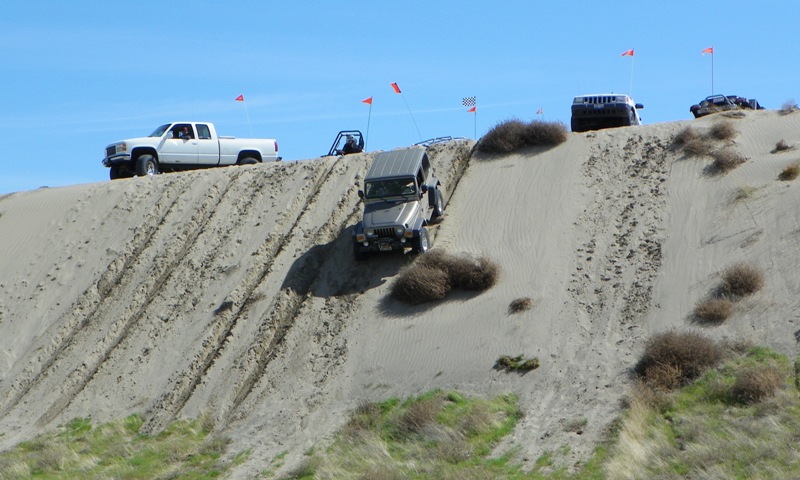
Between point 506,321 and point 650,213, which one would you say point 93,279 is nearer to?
point 506,321

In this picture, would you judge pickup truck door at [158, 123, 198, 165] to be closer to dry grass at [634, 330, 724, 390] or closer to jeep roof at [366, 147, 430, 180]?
jeep roof at [366, 147, 430, 180]

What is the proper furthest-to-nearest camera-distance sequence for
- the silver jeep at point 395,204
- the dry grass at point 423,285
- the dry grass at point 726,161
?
the dry grass at point 726,161
the silver jeep at point 395,204
the dry grass at point 423,285

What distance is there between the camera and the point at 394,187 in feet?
88.5

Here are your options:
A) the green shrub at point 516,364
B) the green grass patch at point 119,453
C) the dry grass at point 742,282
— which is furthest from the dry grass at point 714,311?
the green grass patch at point 119,453

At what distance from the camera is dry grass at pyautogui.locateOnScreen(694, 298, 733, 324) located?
871 inches

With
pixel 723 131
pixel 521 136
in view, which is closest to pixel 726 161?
pixel 723 131

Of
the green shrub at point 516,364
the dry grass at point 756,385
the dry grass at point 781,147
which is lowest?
the green shrub at point 516,364

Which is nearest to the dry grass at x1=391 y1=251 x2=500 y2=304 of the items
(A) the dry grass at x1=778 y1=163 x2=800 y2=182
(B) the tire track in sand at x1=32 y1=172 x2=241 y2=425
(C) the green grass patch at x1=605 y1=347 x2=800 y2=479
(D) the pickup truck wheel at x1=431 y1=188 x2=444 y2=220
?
(D) the pickup truck wheel at x1=431 y1=188 x2=444 y2=220

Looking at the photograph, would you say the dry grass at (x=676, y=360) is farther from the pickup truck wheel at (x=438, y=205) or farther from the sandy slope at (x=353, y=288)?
the pickup truck wheel at (x=438, y=205)

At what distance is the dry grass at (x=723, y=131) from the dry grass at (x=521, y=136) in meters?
4.15

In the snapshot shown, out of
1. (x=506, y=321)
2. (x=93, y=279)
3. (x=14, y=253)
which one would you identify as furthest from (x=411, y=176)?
(x=14, y=253)

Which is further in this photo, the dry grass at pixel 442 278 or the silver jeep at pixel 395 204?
the silver jeep at pixel 395 204

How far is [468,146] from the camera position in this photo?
109ft

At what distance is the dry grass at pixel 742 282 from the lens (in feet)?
74.8
